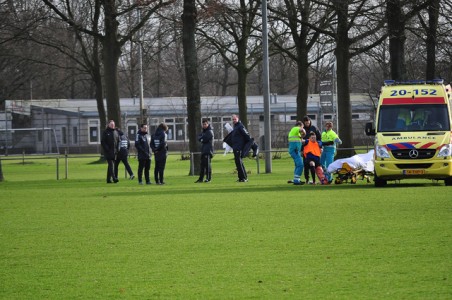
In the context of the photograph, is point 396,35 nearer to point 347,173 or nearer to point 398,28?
point 398,28

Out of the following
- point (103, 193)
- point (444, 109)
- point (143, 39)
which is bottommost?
point (103, 193)

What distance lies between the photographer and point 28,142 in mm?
80312

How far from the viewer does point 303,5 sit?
43781 millimetres

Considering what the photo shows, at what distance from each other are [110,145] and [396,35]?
10886 millimetres

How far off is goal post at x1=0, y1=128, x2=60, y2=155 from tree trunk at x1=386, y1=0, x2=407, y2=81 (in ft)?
143

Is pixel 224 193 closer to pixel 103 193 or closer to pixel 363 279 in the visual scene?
pixel 103 193

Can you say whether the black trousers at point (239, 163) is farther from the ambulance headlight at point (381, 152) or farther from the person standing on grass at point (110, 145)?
the ambulance headlight at point (381, 152)

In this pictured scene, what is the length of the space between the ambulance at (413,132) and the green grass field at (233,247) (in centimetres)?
145

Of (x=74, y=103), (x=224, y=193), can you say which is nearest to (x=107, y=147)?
(x=224, y=193)

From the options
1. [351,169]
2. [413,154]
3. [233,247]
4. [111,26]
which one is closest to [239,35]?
[111,26]

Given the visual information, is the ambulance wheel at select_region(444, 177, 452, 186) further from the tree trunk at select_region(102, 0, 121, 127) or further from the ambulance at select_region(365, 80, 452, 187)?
the tree trunk at select_region(102, 0, 121, 127)

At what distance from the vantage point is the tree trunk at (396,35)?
37.6m

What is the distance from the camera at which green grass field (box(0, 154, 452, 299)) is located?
9922mm

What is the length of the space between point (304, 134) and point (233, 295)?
1976 centimetres
